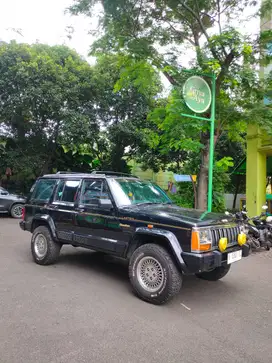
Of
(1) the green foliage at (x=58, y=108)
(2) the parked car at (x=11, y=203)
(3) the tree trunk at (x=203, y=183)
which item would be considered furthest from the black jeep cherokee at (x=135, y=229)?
(1) the green foliage at (x=58, y=108)

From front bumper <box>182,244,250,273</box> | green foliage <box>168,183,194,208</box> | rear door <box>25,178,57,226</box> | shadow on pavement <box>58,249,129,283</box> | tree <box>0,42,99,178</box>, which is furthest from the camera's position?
tree <box>0,42,99,178</box>

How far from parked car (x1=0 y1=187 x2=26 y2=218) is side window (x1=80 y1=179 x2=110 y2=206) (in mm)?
9414

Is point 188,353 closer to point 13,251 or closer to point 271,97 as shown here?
point 13,251

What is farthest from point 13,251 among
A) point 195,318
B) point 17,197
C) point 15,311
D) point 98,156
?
point 98,156

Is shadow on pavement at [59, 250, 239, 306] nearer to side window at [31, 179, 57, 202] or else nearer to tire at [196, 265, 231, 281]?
tire at [196, 265, 231, 281]

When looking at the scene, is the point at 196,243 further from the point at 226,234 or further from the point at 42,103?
the point at 42,103

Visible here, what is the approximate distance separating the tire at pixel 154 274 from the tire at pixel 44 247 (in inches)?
83.9

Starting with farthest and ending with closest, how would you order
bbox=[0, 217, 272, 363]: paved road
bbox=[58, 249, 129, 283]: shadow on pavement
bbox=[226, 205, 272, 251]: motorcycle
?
bbox=[226, 205, 272, 251]: motorcycle < bbox=[58, 249, 129, 283]: shadow on pavement < bbox=[0, 217, 272, 363]: paved road

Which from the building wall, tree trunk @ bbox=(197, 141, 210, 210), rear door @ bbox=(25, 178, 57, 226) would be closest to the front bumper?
rear door @ bbox=(25, 178, 57, 226)

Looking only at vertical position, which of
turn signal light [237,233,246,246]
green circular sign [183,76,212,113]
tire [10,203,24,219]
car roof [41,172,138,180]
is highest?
green circular sign [183,76,212,113]

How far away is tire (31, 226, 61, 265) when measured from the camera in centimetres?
590

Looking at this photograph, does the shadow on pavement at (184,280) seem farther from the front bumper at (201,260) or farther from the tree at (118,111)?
the tree at (118,111)

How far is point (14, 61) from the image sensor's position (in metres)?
14.3

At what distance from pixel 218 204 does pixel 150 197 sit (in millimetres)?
7699
